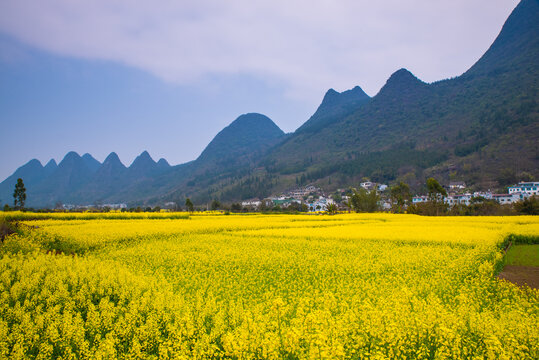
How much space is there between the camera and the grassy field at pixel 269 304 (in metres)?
4.94

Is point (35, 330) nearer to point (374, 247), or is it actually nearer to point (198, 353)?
point (198, 353)

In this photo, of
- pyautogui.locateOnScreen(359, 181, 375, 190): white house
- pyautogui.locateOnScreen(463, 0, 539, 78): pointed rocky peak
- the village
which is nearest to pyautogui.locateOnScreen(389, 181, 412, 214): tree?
the village

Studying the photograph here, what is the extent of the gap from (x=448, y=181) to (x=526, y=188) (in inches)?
840

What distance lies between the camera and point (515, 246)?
20.3m

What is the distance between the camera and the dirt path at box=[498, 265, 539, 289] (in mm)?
12336

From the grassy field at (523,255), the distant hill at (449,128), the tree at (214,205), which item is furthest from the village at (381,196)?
the grassy field at (523,255)

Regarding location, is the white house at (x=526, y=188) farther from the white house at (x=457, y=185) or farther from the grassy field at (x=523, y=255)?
the grassy field at (x=523, y=255)

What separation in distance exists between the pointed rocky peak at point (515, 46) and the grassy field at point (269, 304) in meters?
155

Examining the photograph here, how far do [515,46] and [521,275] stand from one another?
18760 cm

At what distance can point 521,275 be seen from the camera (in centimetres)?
1331

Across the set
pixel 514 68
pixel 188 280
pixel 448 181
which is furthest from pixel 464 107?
pixel 188 280

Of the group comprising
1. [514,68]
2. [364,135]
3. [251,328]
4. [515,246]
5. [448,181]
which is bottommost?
[515,246]

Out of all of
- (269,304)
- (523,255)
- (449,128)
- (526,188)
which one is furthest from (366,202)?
(449,128)

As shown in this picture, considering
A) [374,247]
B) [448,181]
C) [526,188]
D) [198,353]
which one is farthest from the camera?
[448,181]
